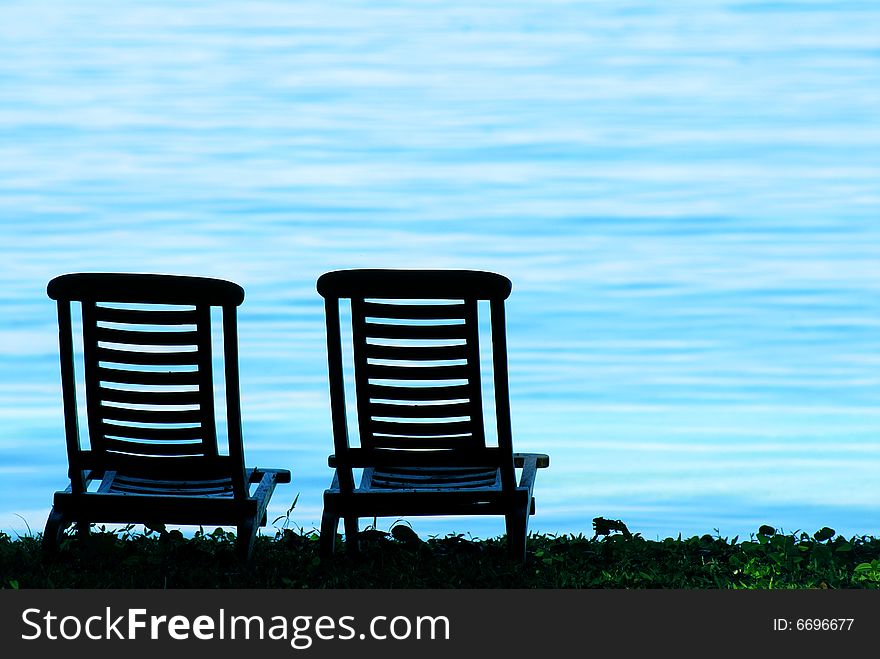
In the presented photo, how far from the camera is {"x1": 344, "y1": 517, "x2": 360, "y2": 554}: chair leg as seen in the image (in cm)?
607

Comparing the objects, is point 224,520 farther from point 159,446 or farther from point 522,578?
point 522,578

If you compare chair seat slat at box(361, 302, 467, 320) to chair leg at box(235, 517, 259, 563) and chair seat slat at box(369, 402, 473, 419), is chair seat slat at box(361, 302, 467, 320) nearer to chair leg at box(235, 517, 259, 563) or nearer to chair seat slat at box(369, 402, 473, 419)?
chair seat slat at box(369, 402, 473, 419)

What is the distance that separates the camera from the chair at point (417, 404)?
5762 mm

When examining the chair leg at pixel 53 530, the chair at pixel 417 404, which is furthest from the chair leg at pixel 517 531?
the chair leg at pixel 53 530

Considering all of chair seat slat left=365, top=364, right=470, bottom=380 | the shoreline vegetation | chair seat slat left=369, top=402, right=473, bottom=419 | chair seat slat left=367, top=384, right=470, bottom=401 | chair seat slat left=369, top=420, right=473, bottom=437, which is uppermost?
chair seat slat left=365, top=364, right=470, bottom=380

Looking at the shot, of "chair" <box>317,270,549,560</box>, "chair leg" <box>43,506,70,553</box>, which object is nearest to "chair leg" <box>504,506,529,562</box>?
"chair" <box>317,270,549,560</box>

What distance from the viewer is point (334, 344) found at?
5.89 meters

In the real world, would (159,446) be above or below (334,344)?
below

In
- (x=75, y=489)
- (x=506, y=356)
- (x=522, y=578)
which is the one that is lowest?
(x=522, y=578)

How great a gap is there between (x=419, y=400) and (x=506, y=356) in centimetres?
41

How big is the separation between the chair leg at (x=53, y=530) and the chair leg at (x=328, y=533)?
1.06 m

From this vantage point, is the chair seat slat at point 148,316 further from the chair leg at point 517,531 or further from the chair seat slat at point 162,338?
the chair leg at point 517,531

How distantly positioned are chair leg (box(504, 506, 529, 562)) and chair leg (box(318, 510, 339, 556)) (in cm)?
71

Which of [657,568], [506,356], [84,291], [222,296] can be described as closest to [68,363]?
[84,291]
